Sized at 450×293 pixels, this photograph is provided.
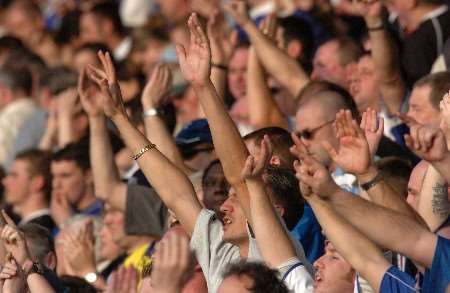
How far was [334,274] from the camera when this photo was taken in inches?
287

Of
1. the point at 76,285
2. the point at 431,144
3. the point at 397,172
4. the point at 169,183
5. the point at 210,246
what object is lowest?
the point at 76,285

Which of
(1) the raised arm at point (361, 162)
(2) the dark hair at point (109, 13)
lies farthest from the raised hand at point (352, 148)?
(2) the dark hair at point (109, 13)

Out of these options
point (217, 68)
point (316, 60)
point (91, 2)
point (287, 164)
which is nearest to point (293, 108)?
point (316, 60)

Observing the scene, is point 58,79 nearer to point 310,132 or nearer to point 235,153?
point 310,132

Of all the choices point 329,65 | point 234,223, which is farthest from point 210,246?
point 329,65

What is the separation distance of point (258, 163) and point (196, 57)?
37.9 inches

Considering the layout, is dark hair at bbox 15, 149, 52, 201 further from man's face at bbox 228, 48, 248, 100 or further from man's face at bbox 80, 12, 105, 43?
man's face at bbox 80, 12, 105, 43

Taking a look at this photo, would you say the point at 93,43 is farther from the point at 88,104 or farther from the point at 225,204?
the point at 225,204

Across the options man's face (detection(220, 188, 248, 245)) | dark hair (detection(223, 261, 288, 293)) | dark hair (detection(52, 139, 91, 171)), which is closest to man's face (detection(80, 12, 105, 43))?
dark hair (detection(52, 139, 91, 171))

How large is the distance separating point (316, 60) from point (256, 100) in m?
Result: 0.69

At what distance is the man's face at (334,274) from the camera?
7246 mm

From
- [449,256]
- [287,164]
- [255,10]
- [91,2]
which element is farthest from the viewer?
[91,2]

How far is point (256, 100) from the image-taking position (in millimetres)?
10039

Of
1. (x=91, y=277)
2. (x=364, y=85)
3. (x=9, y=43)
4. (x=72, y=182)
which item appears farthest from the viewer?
(x=9, y=43)
